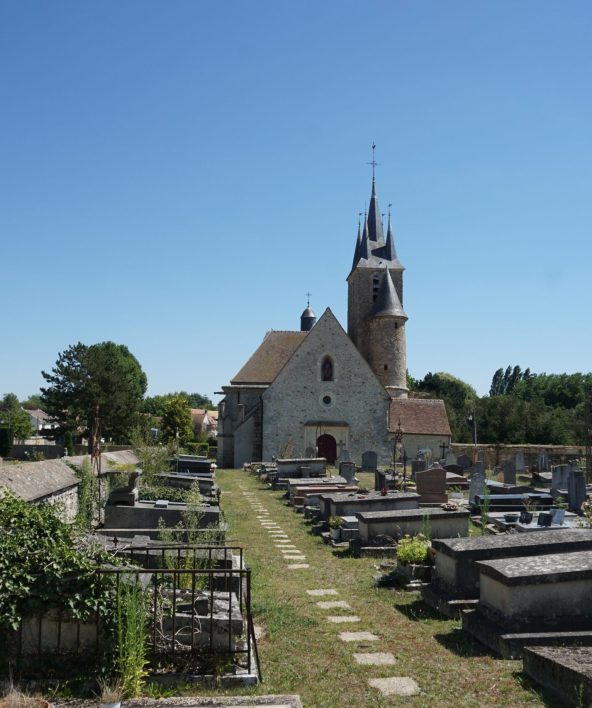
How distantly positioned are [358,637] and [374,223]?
144 feet

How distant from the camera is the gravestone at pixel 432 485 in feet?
55.9

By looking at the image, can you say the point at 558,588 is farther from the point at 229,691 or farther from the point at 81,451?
the point at 81,451

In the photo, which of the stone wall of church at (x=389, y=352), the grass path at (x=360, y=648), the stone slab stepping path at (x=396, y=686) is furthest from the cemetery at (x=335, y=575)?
the stone wall of church at (x=389, y=352)

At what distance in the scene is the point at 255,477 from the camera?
32.3 m

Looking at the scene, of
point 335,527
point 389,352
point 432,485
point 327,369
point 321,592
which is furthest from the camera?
point 389,352

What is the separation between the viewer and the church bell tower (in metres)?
43.1

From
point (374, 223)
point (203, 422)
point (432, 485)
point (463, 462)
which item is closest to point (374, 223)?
point (374, 223)

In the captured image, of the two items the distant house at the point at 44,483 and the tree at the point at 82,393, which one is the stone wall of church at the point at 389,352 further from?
the distant house at the point at 44,483

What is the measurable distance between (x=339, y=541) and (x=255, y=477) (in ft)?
63.5

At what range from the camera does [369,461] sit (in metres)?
35.2

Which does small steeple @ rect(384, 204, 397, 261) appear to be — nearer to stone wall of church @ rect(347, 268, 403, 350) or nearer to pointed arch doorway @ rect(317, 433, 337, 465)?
stone wall of church @ rect(347, 268, 403, 350)

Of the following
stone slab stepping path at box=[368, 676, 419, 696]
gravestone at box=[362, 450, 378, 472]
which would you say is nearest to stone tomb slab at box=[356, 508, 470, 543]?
stone slab stepping path at box=[368, 676, 419, 696]

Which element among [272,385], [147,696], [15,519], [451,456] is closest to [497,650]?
[147,696]

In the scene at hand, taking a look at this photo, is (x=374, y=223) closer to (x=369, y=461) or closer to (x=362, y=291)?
(x=362, y=291)
